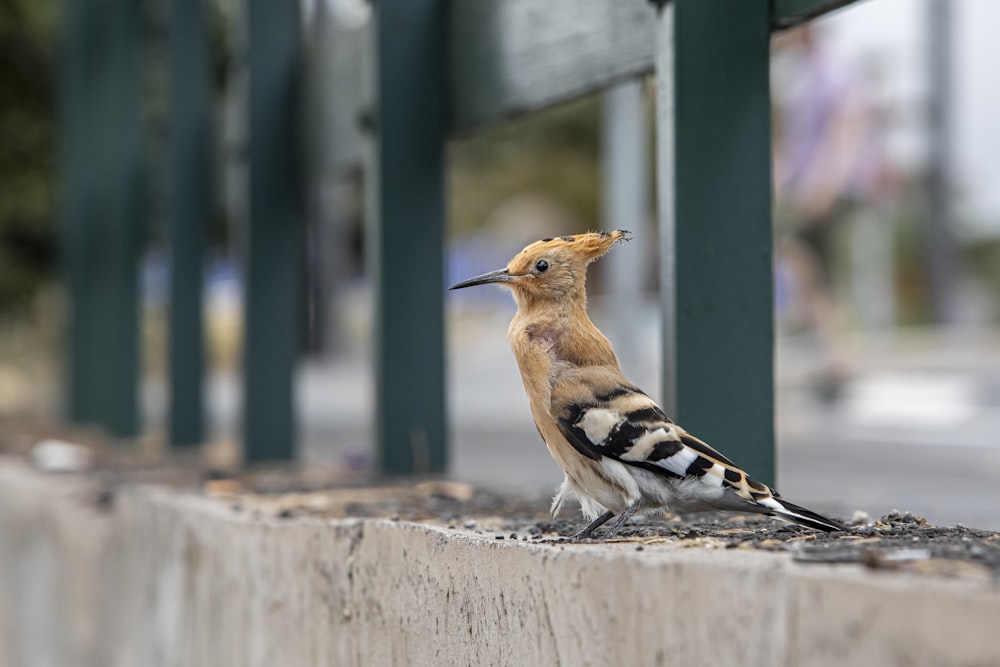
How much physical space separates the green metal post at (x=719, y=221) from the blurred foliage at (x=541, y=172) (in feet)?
115

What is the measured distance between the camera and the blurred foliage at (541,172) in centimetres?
3947

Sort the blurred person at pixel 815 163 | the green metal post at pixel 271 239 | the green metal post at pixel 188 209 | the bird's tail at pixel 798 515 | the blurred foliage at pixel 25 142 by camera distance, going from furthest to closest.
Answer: the blurred foliage at pixel 25 142
the blurred person at pixel 815 163
the green metal post at pixel 188 209
the green metal post at pixel 271 239
the bird's tail at pixel 798 515

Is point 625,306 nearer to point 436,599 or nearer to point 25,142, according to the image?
point 25,142

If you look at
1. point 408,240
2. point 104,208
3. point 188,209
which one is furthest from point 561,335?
point 104,208

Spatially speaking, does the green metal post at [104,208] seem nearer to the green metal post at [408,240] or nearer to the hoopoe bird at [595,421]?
the green metal post at [408,240]

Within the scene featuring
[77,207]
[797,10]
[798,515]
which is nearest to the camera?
[798,515]

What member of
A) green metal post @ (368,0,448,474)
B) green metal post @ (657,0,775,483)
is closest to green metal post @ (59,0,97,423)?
green metal post @ (368,0,448,474)

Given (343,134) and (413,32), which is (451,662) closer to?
(413,32)

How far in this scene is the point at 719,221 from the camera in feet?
12.1

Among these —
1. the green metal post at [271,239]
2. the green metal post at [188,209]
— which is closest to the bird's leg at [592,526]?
the green metal post at [271,239]

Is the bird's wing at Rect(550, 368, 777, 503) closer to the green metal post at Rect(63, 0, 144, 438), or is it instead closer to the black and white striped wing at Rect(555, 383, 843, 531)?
the black and white striped wing at Rect(555, 383, 843, 531)

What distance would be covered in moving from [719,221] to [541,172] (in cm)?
3787

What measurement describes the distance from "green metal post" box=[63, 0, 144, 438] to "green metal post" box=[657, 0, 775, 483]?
6.54 m

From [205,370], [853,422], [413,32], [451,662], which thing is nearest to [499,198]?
[853,422]
